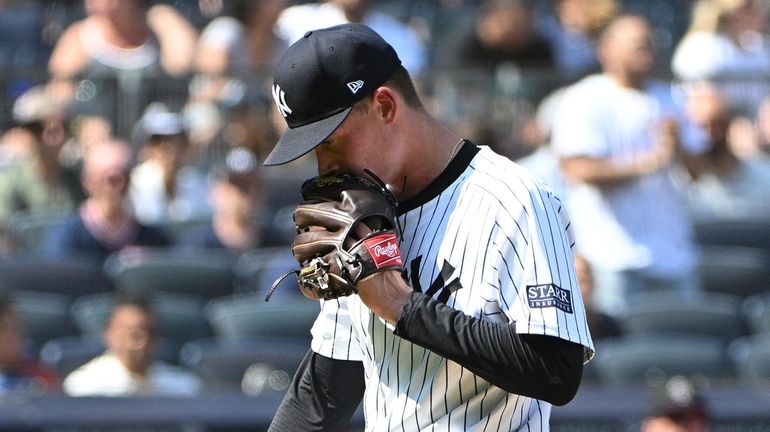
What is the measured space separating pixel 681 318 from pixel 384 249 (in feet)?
16.3

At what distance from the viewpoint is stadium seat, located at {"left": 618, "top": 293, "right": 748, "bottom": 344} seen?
7129 mm

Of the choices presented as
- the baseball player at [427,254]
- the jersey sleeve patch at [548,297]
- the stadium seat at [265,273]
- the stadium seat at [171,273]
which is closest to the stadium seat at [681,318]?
the stadium seat at [265,273]

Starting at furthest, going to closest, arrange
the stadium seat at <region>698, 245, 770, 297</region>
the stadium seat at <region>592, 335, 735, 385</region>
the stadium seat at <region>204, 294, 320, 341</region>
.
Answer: the stadium seat at <region>698, 245, 770, 297</region>, the stadium seat at <region>204, 294, 320, 341</region>, the stadium seat at <region>592, 335, 735, 385</region>

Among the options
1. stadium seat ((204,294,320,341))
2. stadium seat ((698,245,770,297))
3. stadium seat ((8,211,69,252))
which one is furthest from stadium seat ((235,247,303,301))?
stadium seat ((698,245,770,297))

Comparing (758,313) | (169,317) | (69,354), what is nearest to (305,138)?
(69,354)

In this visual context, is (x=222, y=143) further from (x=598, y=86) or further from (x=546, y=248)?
(x=546, y=248)

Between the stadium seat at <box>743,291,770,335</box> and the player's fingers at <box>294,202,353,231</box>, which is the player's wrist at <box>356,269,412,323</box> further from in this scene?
the stadium seat at <box>743,291,770,335</box>

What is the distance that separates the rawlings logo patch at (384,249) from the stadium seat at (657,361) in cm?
429

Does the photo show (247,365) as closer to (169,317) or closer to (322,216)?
(169,317)

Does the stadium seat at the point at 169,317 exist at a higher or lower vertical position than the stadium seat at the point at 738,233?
higher

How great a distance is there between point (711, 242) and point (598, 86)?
1.63 metres

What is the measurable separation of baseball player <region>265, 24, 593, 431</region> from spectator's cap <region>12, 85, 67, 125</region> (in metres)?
5.50

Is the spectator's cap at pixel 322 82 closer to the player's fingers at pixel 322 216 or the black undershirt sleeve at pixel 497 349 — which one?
the player's fingers at pixel 322 216

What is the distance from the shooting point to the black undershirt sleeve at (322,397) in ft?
9.59
